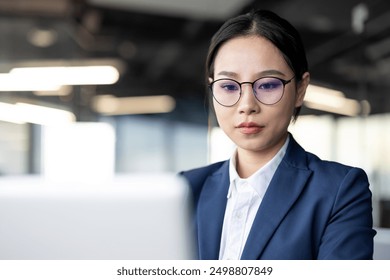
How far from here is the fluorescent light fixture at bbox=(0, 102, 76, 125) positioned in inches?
175

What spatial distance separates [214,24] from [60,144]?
184 centimetres

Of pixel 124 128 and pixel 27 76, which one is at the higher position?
pixel 27 76

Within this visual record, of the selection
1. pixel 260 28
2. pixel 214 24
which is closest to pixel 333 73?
pixel 214 24

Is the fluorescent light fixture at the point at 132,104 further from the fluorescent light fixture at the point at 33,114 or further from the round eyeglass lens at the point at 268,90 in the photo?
the round eyeglass lens at the point at 268,90

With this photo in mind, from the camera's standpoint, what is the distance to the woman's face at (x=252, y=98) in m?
1.00

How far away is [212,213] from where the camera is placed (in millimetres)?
1062

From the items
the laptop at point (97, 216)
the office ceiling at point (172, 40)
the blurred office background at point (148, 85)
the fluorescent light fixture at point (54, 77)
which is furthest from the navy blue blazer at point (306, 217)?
the fluorescent light fixture at point (54, 77)

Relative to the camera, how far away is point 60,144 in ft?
14.8

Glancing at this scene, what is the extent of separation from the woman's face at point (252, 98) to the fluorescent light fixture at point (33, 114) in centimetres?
370

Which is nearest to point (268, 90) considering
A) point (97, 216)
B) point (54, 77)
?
point (97, 216)

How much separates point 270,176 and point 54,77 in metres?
4.02

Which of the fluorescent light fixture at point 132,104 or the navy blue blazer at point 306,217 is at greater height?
the fluorescent light fixture at point 132,104

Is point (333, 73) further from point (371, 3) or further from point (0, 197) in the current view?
point (0, 197)

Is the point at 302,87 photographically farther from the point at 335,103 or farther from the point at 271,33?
the point at 335,103
